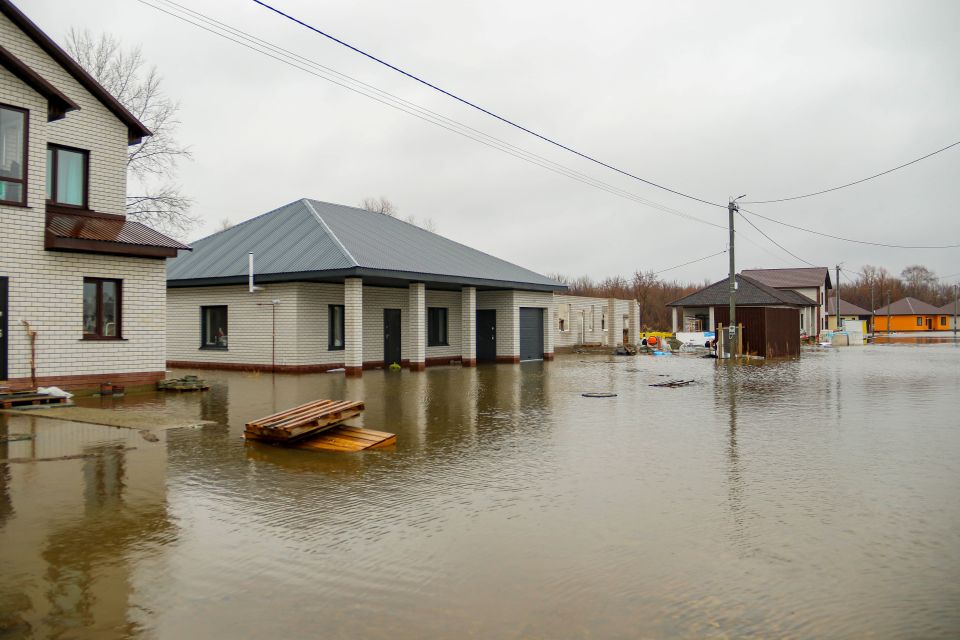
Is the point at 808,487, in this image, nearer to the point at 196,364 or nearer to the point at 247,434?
the point at 247,434

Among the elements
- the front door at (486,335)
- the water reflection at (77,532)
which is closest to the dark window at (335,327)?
the front door at (486,335)

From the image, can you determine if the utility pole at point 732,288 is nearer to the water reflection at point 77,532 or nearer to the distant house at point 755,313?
the distant house at point 755,313

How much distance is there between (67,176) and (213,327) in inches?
410

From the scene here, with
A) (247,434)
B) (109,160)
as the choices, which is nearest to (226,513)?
(247,434)

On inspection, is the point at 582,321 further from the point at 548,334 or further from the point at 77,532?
the point at 77,532

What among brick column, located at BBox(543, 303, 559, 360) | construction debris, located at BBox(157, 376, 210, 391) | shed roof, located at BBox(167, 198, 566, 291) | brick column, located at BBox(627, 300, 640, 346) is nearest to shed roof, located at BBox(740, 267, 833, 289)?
brick column, located at BBox(627, 300, 640, 346)

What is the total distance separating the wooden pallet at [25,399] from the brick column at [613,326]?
113 feet

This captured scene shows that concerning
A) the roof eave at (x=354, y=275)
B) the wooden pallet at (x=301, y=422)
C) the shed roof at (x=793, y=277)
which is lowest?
the wooden pallet at (x=301, y=422)

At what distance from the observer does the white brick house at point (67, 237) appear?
588 inches

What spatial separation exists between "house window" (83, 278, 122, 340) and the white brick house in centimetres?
2

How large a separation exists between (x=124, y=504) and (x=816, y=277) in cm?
7276

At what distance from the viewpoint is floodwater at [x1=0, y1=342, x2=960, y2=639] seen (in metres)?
4.34

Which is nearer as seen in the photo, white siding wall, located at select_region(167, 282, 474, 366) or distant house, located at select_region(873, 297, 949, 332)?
white siding wall, located at select_region(167, 282, 474, 366)

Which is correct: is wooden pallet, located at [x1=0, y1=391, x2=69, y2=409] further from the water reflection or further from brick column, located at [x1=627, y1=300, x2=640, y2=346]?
brick column, located at [x1=627, y1=300, x2=640, y2=346]
